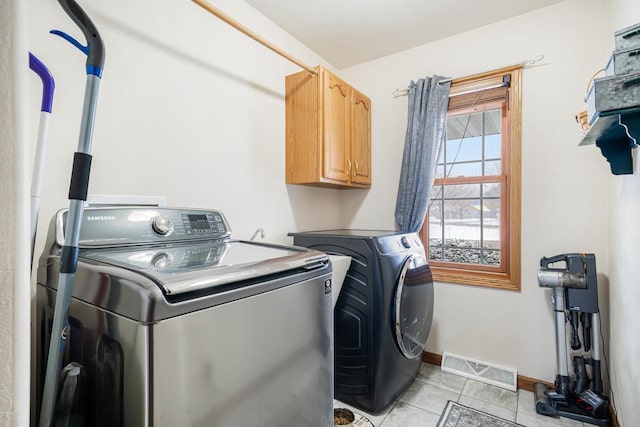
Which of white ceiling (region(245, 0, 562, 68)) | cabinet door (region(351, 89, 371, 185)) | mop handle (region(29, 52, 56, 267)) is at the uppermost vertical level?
white ceiling (region(245, 0, 562, 68))

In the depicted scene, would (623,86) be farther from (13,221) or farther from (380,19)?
(380,19)

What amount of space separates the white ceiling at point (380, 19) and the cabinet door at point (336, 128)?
393mm

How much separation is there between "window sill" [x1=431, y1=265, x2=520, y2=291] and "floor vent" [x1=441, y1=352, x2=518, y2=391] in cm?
58

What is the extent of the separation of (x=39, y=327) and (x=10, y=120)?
1.07 metres

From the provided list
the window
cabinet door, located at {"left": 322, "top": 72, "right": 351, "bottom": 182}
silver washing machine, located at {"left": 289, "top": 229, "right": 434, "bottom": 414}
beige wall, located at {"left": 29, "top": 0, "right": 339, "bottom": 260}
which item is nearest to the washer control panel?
beige wall, located at {"left": 29, "top": 0, "right": 339, "bottom": 260}

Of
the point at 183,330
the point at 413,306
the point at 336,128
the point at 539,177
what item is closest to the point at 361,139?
the point at 336,128

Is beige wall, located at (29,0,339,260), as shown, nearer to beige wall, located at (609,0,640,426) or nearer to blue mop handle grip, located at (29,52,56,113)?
blue mop handle grip, located at (29,52,56,113)

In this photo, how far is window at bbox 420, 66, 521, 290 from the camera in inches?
87.8

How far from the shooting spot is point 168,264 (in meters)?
0.92

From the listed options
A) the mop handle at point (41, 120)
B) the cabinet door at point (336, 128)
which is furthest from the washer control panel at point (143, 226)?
the cabinet door at point (336, 128)

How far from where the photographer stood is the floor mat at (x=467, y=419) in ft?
5.91

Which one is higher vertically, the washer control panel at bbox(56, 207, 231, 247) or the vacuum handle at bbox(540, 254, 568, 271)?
the washer control panel at bbox(56, 207, 231, 247)

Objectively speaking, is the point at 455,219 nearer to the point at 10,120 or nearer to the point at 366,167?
the point at 366,167

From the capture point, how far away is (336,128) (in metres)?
2.35
